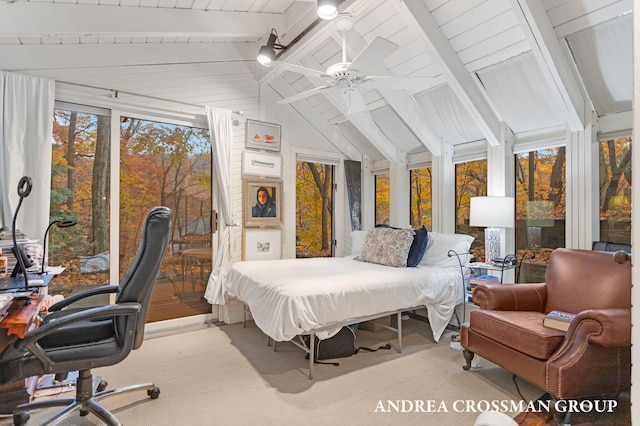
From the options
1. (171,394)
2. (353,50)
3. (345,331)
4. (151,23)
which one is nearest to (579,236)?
(345,331)

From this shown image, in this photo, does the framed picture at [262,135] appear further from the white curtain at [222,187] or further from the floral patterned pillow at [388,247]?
the floral patterned pillow at [388,247]

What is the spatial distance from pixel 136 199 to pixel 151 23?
1.67 m

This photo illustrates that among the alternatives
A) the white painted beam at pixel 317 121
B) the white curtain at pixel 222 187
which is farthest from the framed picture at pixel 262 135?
the white painted beam at pixel 317 121

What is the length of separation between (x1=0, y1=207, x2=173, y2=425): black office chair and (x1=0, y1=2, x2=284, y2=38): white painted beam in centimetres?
201

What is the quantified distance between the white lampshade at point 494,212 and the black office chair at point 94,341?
9.42 ft

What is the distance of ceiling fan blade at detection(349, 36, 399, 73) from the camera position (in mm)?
2173

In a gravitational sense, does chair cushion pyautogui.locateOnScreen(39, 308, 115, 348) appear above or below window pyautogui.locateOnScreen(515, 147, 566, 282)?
below

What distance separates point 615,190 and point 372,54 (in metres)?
2.53

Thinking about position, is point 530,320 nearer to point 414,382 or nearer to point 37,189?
point 414,382

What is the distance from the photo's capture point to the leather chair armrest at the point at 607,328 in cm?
184

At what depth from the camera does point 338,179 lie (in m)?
5.04

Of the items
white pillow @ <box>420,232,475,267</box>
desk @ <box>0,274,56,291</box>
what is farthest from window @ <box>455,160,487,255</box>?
desk @ <box>0,274,56,291</box>

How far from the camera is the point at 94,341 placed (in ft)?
6.10

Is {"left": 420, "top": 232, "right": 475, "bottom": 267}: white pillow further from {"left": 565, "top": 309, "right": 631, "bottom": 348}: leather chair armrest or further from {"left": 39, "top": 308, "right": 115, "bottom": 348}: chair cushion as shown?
{"left": 39, "top": 308, "right": 115, "bottom": 348}: chair cushion
